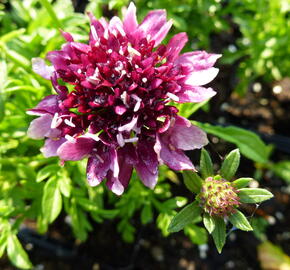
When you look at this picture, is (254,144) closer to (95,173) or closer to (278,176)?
(95,173)

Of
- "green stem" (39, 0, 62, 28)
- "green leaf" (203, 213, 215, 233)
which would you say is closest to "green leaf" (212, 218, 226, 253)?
"green leaf" (203, 213, 215, 233)

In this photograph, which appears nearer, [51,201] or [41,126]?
[41,126]

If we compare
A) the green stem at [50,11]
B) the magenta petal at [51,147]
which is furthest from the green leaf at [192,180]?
the green stem at [50,11]

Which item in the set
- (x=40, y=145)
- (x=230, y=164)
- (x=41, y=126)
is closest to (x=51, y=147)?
(x=41, y=126)

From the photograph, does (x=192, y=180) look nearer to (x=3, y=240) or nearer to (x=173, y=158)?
(x=173, y=158)

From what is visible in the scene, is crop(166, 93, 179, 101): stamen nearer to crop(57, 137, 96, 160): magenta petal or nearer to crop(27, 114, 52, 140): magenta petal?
crop(57, 137, 96, 160): magenta petal

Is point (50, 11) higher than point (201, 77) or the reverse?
higher
